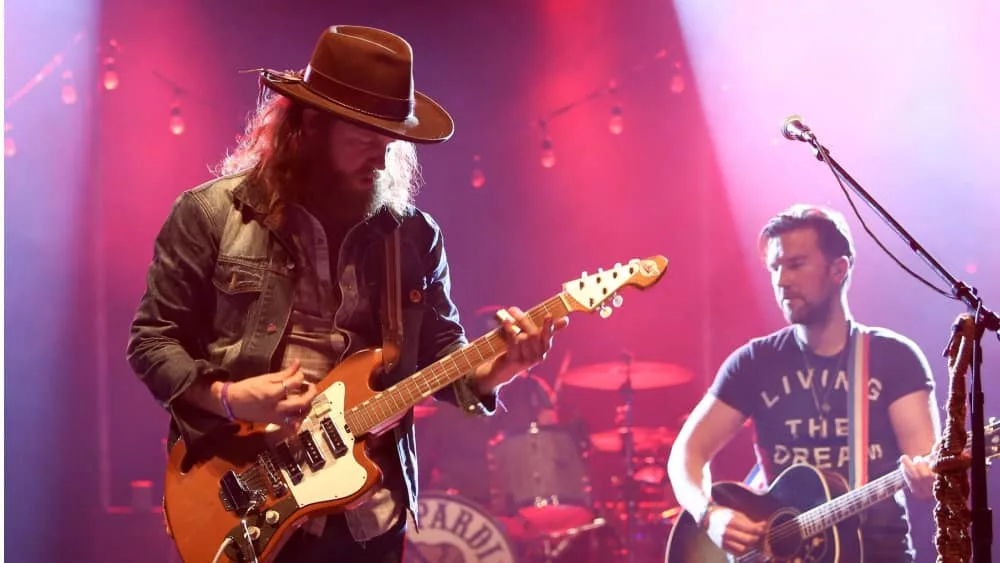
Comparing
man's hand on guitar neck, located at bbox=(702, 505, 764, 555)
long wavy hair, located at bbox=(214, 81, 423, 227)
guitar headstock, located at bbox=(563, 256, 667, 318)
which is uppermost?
long wavy hair, located at bbox=(214, 81, 423, 227)

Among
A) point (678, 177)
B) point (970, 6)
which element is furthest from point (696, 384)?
point (970, 6)

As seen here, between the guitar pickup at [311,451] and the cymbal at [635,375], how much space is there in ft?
10.6

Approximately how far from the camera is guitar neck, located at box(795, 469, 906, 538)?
4.40 m

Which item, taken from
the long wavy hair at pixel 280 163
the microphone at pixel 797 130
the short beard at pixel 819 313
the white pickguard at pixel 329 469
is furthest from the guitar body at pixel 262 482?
the short beard at pixel 819 313

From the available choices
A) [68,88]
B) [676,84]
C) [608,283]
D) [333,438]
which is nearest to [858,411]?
[676,84]

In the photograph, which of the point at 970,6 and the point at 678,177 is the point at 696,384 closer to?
the point at 678,177

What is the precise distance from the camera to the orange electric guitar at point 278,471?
2.46 meters

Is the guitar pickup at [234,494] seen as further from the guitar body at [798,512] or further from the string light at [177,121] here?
the string light at [177,121]

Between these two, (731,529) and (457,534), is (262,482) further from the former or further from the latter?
(457,534)

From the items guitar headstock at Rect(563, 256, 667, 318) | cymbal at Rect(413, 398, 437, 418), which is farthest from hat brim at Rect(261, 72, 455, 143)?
cymbal at Rect(413, 398, 437, 418)

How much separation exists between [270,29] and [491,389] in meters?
3.49

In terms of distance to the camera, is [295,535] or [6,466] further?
[6,466]

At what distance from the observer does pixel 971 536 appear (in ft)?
8.04

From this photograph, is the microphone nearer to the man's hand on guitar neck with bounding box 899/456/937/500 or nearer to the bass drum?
the man's hand on guitar neck with bounding box 899/456/937/500
